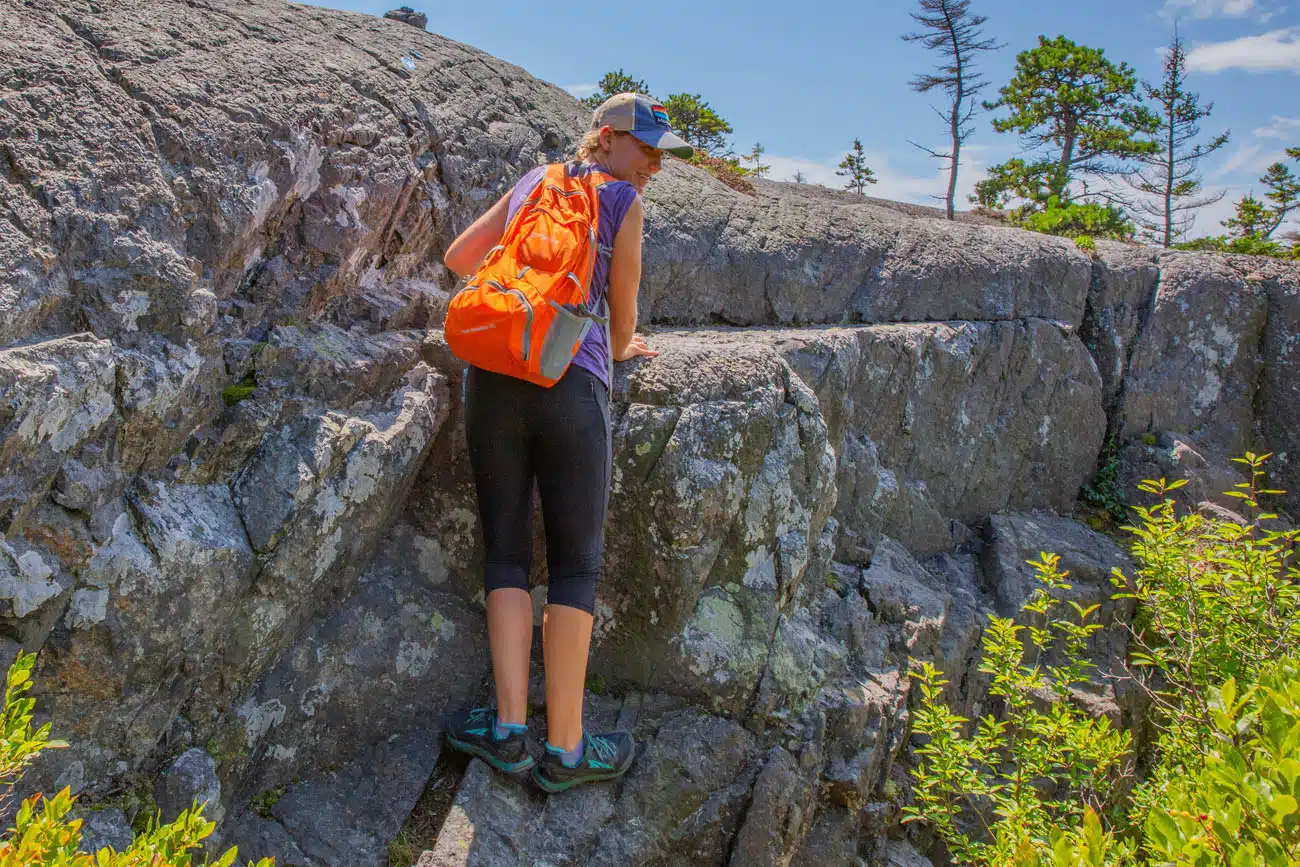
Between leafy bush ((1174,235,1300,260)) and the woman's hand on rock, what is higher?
leafy bush ((1174,235,1300,260))

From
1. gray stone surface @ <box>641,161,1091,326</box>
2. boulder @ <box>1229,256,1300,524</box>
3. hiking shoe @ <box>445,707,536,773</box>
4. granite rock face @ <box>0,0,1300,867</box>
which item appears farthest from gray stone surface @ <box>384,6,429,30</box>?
boulder @ <box>1229,256,1300,524</box>

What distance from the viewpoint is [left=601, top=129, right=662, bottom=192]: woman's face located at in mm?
3982

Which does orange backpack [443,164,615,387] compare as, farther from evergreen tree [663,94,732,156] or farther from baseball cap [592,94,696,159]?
evergreen tree [663,94,732,156]

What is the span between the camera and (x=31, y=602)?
3102 mm

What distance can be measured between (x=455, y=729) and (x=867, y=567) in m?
3.16

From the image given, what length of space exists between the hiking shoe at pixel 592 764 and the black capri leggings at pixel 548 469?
0.65 m

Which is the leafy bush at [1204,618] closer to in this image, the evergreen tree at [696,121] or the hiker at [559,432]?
the hiker at [559,432]

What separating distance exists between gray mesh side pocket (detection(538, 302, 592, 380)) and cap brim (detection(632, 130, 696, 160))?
0.87 meters

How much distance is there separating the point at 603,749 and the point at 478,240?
2.40 m

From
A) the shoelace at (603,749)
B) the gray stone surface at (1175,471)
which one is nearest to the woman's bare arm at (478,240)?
the shoelace at (603,749)

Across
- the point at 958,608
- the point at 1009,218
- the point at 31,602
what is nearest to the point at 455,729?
the point at 31,602

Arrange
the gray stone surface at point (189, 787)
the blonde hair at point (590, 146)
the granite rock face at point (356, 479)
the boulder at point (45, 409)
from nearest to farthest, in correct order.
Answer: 1. the boulder at point (45, 409)
2. the granite rock face at point (356, 479)
3. the gray stone surface at point (189, 787)
4. the blonde hair at point (590, 146)

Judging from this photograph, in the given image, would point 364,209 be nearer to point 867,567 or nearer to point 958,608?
point 867,567

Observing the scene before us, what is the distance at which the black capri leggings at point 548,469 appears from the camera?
12.4 feet
